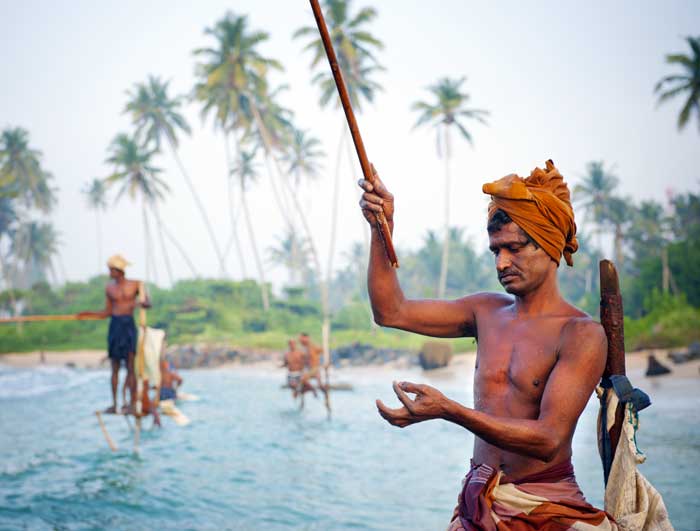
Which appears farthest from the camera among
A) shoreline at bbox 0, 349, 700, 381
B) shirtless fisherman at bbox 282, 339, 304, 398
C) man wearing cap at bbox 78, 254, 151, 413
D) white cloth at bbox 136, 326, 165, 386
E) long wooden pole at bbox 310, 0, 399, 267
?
shoreline at bbox 0, 349, 700, 381

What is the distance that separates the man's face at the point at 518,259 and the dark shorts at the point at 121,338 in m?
8.84

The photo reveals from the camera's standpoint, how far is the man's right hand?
7.54ft

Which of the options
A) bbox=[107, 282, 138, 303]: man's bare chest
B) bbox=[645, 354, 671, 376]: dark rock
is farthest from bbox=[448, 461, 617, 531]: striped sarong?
bbox=[645, 354, 671, 376]: dark rock

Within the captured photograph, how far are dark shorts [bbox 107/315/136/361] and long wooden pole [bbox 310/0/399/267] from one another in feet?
28.3

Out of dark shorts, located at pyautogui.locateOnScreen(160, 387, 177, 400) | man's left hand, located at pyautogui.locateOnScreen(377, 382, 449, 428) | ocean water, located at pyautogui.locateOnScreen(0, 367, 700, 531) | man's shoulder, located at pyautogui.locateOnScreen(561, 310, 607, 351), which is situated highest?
man's shoulder, located at pyautogui.locateOnScreen(561, 310, 607, 351)

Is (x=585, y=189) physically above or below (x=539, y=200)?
above

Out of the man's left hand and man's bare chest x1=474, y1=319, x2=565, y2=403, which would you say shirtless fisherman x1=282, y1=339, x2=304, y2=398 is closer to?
man's bare chest x1=474, y1=319, x2=565, y2=403

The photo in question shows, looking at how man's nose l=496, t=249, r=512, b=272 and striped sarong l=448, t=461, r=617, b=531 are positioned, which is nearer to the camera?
striped sarong l=448, t=461, r=617, b=531

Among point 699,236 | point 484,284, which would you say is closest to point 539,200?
point 699,236

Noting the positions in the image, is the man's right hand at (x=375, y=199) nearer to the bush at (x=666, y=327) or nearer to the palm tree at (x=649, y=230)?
→ the bush at (x=666, y=327)

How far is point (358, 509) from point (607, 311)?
28.5 ft

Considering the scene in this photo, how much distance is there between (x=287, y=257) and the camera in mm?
60000

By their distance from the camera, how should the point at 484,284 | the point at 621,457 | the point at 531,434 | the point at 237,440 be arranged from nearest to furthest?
the point at 531,434 → the point at 621,457 → the point at 237,440 → the point at 484,284

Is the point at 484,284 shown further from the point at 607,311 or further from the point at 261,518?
the point at 607,311
